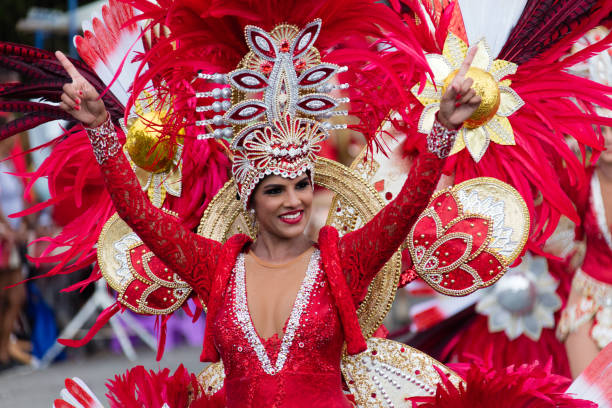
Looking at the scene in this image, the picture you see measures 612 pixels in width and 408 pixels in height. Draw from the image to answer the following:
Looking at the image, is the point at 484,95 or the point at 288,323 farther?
the point at 484,95

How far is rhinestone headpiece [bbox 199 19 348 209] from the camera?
285cm

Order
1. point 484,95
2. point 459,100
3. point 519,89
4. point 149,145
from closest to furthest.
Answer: point 459,100 → point 484,95 → point 519,89 → point 149,145

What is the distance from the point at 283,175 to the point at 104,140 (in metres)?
0.55

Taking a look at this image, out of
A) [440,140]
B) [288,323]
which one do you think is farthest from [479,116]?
[288,323]

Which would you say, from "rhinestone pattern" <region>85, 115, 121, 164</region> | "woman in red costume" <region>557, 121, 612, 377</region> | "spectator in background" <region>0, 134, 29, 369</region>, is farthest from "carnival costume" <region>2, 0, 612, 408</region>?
"spectator in background" <region>0, 134, 29, 369</region>

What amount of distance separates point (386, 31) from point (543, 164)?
2.47 feet

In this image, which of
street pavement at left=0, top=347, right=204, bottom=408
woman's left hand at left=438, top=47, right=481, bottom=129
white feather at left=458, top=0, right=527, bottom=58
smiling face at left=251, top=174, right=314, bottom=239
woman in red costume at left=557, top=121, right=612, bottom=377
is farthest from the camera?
street pavement at left=0, top=347, right=204, bottom=408

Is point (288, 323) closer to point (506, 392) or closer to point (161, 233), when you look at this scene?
point (161, 233)

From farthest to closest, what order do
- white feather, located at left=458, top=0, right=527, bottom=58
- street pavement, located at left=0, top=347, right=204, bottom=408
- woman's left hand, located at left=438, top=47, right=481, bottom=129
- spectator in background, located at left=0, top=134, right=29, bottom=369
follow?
spectator in background, located at left=0, top=134, right=29, bottom=369 → street pavement, located at left=0, top=347, right=204, bottom=408 → white feather, located at left=458, top=0, right=527, bottom=58 → woman's left hand, located at left=438, top=47, right=481, bottom=129

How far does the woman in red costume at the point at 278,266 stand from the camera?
2.78 m

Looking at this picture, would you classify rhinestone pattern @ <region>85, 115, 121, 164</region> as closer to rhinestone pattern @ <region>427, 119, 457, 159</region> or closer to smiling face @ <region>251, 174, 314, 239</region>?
smiling face @ <region>251, 174, 314, 239</region>

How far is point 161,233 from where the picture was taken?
2.88 m

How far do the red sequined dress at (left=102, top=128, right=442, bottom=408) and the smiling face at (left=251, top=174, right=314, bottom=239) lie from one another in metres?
0.12

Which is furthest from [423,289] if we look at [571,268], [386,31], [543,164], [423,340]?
[386,31]
